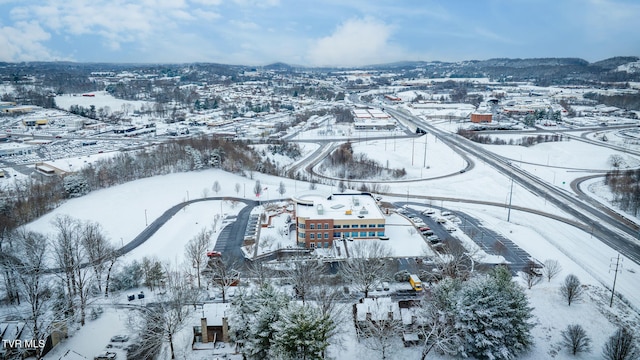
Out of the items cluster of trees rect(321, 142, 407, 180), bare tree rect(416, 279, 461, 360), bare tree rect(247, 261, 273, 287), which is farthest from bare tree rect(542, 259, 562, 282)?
cluster of trees rect(321, 142, 407, 180)

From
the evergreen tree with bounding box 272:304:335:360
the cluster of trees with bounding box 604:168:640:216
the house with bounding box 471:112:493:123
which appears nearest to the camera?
the evergreen tree with bounding box 272:304:335:360

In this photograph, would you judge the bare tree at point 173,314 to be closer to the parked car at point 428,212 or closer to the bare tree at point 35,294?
the bare tree at point 35,294

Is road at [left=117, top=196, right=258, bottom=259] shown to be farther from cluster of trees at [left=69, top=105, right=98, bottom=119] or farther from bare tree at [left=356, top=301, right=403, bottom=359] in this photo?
cluster of trees at [left=69, top=105, right=98, bottom=119]

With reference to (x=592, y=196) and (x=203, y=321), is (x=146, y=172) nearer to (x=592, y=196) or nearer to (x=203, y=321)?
(x=203, y=321)

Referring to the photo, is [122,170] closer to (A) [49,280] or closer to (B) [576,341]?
(A) [49,280]

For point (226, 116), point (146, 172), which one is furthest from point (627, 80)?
point (146, 172)

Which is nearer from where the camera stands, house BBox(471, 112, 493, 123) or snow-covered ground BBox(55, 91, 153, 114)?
house BBox(471, 112, 493, 123)

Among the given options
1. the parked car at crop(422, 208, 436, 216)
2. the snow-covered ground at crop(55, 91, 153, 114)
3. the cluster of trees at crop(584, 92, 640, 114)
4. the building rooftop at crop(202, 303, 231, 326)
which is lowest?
the building rooftop at crop(202, 303, 231, 326)

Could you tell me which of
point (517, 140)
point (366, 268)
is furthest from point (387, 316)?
point (517, 140)
